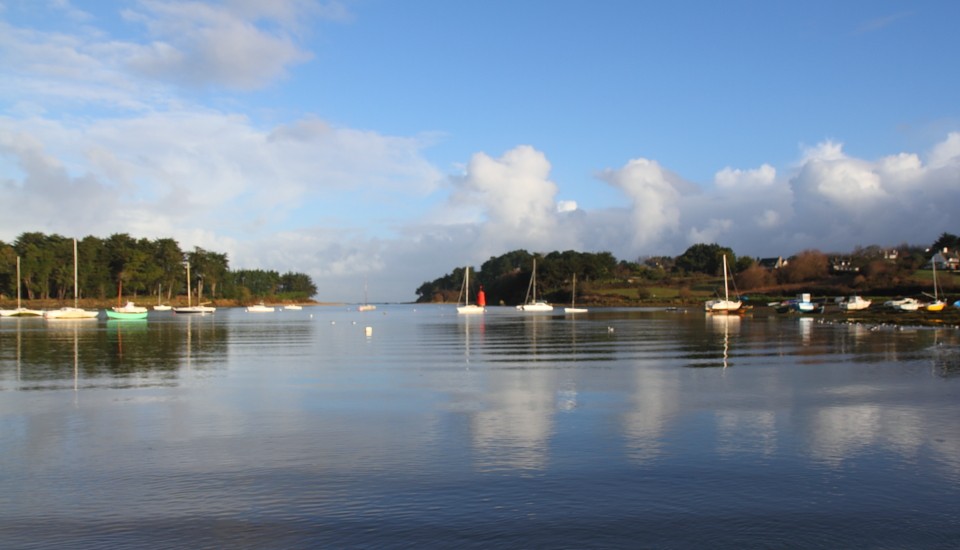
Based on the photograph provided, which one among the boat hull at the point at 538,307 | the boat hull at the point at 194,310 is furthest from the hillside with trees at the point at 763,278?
the boat hull at the point at 194,310

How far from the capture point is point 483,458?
1298cm

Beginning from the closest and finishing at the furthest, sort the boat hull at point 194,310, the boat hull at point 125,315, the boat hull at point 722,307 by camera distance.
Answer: the boat hull at point 125,315 → the boat hull at point 722,307 → the boat hull at point 194,310

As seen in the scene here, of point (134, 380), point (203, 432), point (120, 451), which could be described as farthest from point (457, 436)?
point (134, 380)

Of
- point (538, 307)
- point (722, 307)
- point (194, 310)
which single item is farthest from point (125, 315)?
point (722, 307)

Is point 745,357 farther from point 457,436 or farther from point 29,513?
point 29,513

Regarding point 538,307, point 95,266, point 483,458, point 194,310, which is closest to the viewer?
point 483,458

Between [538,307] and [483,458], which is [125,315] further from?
[483,458]

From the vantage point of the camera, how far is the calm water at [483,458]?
9.27 meters

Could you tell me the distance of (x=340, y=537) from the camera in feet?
29.6

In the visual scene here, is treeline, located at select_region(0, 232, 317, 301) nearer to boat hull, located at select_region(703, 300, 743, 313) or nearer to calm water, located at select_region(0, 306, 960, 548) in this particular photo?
Result: boat hull, located at select_region(703, 300, 743, 313)

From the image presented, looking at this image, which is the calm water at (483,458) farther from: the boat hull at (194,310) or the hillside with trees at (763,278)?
the hillside with trees at (763,278)

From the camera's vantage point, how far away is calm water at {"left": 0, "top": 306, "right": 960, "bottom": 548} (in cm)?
927

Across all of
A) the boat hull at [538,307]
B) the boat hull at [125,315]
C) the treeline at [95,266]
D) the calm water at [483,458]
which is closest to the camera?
the calm water at [483,458]

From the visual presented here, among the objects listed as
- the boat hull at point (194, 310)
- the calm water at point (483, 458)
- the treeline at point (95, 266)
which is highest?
the treeline at point (95, 266)
